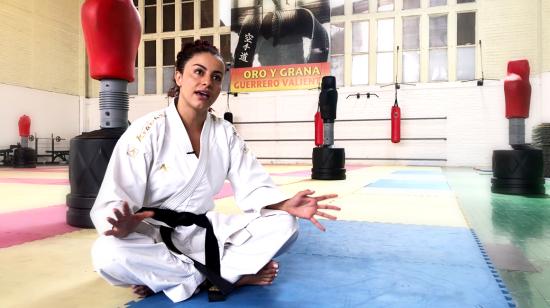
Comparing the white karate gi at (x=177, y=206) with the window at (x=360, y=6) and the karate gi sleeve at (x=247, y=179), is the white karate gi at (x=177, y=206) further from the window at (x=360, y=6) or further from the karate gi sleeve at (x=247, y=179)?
the window at (x=360, y=6)

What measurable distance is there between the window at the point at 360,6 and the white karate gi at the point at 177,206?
11.6 meters

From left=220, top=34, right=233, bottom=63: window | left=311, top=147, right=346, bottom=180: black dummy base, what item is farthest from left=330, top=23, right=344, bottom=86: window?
left=311, top=147, right=346, bottom=180: black dummy base

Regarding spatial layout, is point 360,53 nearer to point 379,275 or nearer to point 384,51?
point 384,51

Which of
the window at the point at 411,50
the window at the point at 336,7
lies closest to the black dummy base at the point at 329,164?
the window at the point at 411,50

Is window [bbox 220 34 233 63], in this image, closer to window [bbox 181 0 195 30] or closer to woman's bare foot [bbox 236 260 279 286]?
window [bbox 181 0 195 30]

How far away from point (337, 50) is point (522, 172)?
8.33m

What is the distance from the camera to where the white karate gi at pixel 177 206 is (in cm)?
150

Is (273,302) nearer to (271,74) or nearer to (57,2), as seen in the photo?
(271,74)

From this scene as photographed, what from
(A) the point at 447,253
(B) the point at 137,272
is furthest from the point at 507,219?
(B) the point at 137,272

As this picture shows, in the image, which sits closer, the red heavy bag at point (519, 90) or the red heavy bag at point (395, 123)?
the red heavy bag at point (519, 90)

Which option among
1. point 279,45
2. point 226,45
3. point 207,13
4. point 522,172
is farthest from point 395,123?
point 207,13

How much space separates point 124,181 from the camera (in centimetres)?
155

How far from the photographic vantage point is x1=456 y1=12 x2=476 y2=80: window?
446 inches

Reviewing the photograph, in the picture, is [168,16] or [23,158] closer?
[23,158]
